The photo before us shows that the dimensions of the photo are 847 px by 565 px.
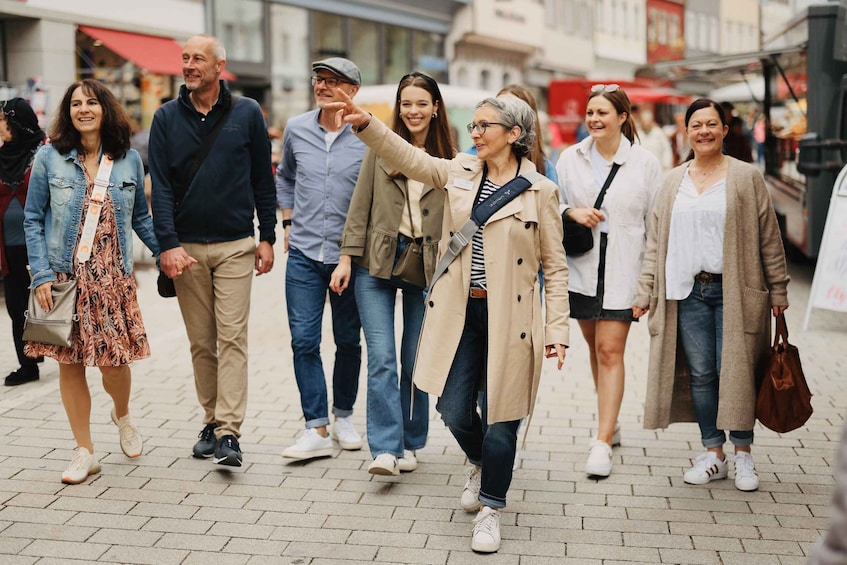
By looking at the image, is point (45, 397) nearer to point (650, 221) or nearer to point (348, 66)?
point (348, 66)

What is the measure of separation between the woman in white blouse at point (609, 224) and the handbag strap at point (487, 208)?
45.9 inches

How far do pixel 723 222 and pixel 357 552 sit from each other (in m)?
2.18

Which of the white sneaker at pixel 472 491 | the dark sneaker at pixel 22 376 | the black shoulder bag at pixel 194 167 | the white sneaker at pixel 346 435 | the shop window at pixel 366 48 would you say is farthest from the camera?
the shop window at pixel 366 48

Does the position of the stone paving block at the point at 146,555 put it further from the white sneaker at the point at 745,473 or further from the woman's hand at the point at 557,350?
the white sneaker at the point at 745,473

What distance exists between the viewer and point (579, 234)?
5746 millimetres

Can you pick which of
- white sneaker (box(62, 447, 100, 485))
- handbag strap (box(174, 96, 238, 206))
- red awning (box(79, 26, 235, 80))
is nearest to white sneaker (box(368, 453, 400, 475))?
white sneaker (box(62, 447, 100, 485))

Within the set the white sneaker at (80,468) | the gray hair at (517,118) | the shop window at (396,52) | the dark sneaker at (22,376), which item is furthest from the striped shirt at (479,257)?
A: the shop window at (396,52)

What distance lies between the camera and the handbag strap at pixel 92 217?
5366 mm

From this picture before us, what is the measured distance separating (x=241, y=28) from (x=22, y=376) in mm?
19335

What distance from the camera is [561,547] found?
4.64 meters

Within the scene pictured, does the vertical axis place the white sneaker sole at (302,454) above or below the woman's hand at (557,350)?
below

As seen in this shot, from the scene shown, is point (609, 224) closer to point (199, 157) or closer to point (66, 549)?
point (199, 157)

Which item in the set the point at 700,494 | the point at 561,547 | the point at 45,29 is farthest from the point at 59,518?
the point at 45,29

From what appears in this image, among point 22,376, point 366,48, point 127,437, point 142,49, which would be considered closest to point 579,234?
point 127,437
